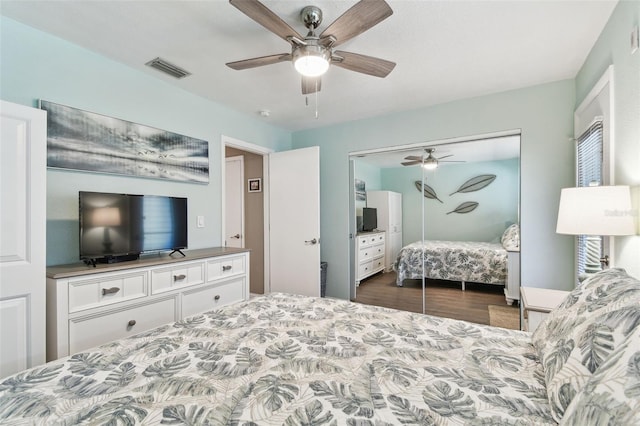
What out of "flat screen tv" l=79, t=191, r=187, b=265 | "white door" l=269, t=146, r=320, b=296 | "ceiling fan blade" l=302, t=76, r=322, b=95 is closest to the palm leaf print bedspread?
"flat screen tv" l=79, t=191, r=187, b=265

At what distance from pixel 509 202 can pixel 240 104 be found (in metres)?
3.10

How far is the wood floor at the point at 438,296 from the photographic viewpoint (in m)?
3.17

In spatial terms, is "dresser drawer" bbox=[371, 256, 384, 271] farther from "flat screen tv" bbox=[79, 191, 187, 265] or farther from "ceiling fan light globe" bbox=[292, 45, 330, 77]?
"ceiling fan light globe" bbox=[292, 45, 330, 77]

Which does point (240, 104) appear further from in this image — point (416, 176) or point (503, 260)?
point (503, 260)

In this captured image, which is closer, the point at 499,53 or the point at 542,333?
the point at 542,333

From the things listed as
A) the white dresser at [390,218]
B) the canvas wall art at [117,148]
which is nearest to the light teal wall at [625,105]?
the white dresser at [390,218]

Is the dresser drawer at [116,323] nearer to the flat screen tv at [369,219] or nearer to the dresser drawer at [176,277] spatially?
the dresser drawer at [176,277]

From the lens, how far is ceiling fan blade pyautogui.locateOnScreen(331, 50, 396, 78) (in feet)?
6.37

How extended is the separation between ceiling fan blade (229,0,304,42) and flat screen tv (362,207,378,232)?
2.41m

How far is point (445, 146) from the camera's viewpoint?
338 cm

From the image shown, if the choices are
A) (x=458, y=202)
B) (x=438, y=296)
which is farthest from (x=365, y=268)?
(x=458, y=202)

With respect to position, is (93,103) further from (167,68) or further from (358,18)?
(358,18)

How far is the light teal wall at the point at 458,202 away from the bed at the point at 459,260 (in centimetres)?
8

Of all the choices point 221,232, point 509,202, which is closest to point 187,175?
point 221,232
